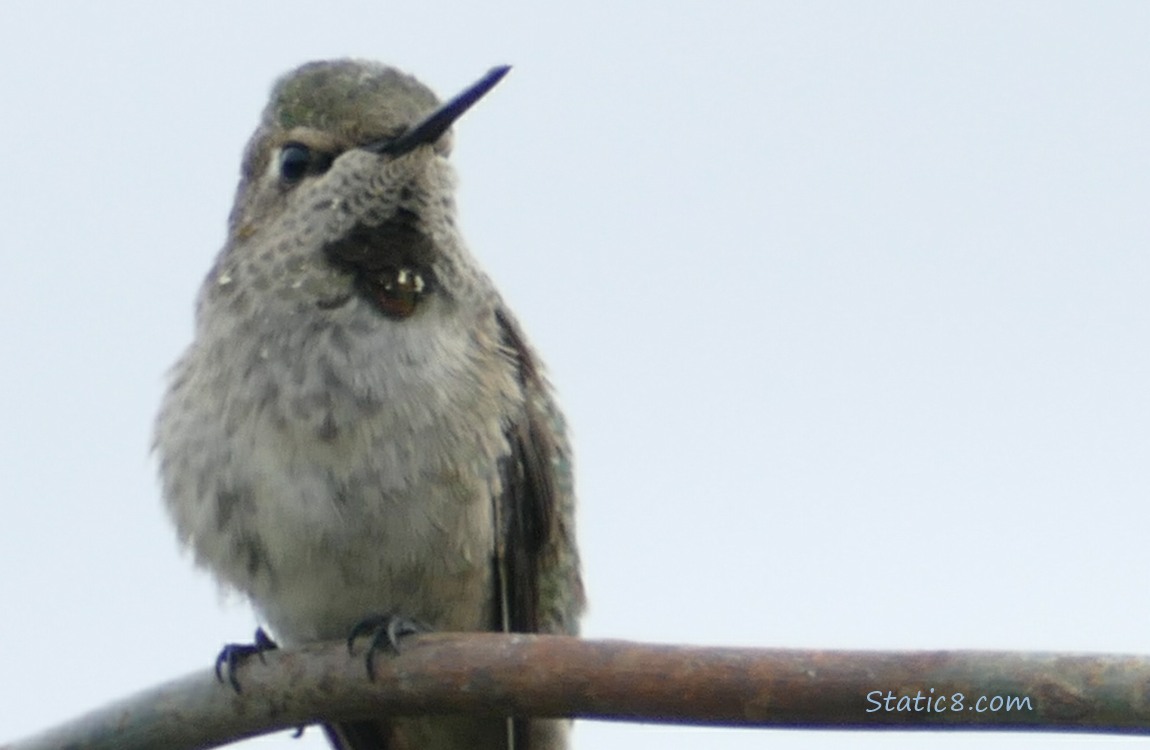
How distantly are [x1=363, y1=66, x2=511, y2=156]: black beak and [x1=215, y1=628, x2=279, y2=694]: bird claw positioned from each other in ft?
5.33

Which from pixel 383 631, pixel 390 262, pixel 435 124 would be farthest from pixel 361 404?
pixel 435 124

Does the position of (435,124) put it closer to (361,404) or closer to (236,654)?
(361,404)

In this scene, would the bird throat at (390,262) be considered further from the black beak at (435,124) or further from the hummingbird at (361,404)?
the black beak at (435,124)

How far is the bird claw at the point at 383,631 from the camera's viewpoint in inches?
177

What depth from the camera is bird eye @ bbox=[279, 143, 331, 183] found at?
5.84 m

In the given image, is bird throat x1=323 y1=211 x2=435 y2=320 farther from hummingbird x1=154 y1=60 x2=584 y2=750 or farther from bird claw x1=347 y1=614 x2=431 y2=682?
bird claw x1=347 y1=614 x2=431 y2=682

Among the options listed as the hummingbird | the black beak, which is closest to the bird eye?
the hummingbird

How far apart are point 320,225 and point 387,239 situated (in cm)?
23

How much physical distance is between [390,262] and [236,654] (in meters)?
1.36

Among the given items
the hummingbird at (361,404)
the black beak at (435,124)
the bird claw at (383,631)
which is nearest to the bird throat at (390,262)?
the hummingbird at (361,404)

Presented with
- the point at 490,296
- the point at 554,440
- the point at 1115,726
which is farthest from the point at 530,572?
the point at 1115,726

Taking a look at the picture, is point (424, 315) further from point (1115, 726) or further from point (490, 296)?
point (1115, 726)

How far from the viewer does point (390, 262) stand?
5.47m

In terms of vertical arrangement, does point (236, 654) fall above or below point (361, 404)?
below
